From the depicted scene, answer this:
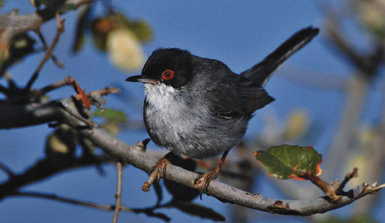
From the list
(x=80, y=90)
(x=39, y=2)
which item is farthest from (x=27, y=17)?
(x=80, y=90)

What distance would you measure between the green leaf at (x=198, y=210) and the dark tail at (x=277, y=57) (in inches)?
85.7

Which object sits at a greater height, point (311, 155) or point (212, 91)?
point (212, 91)

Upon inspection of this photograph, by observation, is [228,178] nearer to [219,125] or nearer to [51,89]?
[219,125]

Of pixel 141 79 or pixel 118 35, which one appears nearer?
pixel 118 35

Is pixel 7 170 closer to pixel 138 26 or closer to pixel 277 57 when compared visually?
pixel 138 26

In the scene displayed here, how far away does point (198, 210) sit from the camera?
2.56 m

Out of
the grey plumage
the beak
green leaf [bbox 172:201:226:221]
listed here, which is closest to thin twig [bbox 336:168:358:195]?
green leaf [bbox 172:201:226:221]

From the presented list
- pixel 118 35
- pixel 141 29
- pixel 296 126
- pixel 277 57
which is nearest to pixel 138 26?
pixel 141 29

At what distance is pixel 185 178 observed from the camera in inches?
93.3

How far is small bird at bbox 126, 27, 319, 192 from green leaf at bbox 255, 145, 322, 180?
4.46 ft

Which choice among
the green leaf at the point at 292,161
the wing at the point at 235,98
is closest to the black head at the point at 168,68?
the wing at the point at 235,98

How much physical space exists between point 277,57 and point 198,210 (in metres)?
2.55

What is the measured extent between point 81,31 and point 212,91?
4.06 feet

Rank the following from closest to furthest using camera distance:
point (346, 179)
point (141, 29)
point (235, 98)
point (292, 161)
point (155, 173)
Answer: point (346, 179), point (292, 161), point (155, 173), point (141, 29), point (235, 98)
